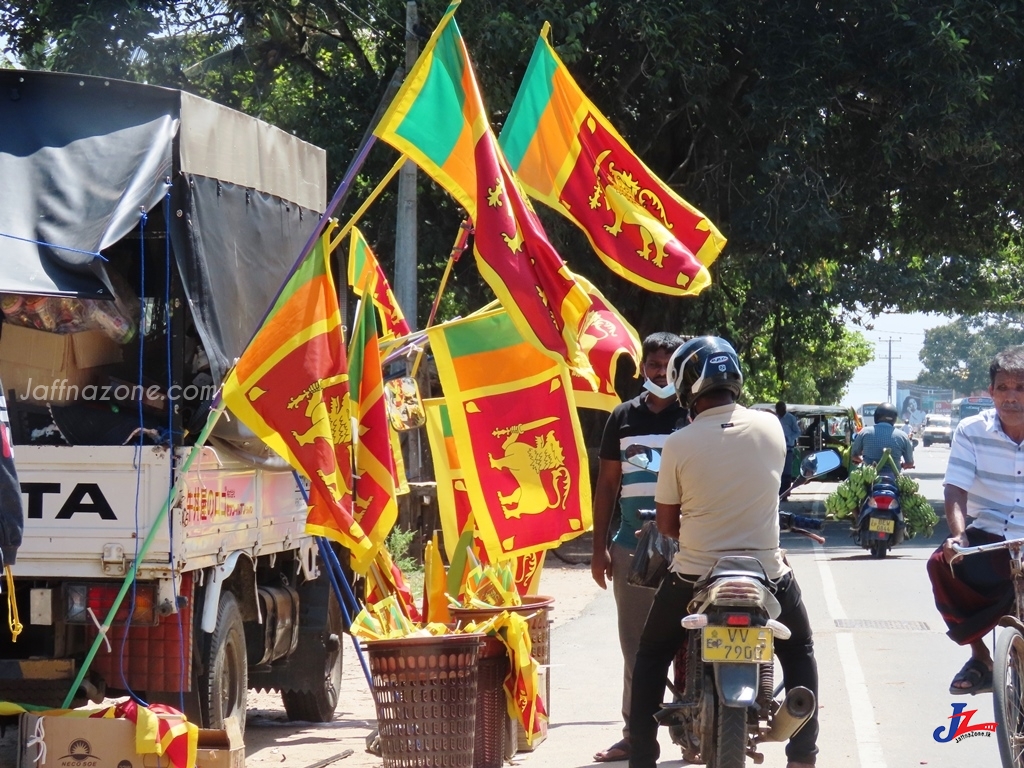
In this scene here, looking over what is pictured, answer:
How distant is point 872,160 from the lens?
68.2ft

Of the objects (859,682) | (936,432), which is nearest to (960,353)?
(936,432)

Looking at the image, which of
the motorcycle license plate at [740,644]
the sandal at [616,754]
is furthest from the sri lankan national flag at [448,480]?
the motorcycle license plate at [740,644]

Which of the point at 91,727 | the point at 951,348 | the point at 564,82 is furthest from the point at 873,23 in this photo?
the point at 951,348

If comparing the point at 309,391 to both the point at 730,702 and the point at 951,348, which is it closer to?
the point at 730,702

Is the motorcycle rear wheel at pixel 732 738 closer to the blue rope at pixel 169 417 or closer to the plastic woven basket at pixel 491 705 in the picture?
the plastic woven basket at pixel 491 705

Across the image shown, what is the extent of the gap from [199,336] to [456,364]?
1345 millimetres

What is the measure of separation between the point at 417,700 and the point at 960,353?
500ft

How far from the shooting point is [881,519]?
17.0 meters

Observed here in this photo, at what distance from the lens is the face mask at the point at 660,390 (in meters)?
6.43

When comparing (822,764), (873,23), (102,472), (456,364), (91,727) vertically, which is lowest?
(822,764)

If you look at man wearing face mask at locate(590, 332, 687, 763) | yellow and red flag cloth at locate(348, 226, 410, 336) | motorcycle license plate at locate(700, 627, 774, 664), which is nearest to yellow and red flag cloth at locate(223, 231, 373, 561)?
man wearing face mask at locate(590, 332, 687, 763)

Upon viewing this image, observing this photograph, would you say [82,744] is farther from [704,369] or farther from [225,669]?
[704,369]

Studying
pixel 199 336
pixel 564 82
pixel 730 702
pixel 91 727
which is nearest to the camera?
pixel 730 702

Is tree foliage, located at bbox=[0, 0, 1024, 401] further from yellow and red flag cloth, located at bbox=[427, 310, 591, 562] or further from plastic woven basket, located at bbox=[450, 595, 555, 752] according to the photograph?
plastic woven basket, located at bbox=[450, 595, 555, 752]
